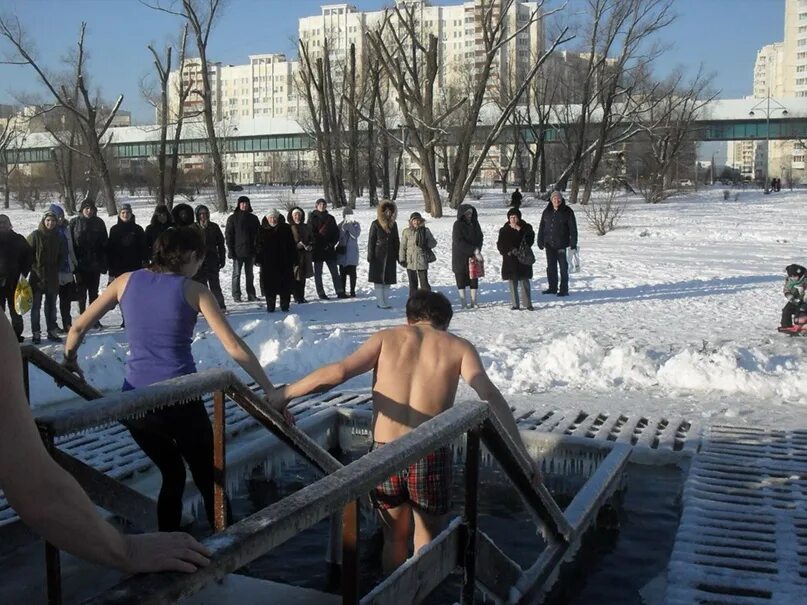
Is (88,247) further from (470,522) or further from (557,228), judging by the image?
(470,522)

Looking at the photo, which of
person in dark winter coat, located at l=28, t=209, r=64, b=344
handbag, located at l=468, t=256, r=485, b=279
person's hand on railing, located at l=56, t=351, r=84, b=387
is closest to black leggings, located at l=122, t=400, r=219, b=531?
person's hand on railing, located at l=56, t=351, r=84, b=387

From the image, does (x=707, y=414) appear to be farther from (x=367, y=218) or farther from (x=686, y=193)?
(x=686, y=193)

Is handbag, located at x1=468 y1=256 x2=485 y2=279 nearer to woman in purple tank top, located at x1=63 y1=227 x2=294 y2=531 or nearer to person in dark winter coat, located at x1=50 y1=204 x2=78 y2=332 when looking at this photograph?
person in dark winter coat, located at x1=50 y1=204 x2=78 y2=332

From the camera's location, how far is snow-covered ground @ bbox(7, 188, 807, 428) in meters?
8.31

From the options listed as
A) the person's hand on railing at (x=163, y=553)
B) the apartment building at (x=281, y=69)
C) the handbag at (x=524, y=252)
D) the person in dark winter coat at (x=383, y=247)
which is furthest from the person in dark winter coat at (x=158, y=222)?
A: the apartment building at (x=281, y=69)

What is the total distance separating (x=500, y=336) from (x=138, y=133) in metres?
87.6

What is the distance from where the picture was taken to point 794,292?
11148mm

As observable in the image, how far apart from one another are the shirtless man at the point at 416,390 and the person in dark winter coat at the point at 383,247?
29.8 feet

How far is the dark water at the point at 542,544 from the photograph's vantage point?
4.91 m

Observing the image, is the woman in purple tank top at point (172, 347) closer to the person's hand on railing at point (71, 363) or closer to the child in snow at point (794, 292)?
the person's hand on railing at point (71, 363)

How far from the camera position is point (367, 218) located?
33.5 m

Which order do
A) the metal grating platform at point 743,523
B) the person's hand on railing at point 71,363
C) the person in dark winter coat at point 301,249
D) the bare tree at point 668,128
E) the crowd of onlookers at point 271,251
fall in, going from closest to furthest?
the metal grating platform at point 743,523 < the person's hand on railing at point 71,363 < the crowd of onlookers at point 271,251 < the person in dark winter coat at point 301,249 < the bare tree at point 668,128

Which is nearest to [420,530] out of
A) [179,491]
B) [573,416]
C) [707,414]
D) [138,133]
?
[179,491]

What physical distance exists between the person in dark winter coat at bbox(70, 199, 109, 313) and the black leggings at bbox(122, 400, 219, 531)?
802 centimetres
